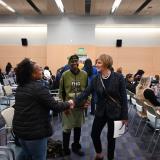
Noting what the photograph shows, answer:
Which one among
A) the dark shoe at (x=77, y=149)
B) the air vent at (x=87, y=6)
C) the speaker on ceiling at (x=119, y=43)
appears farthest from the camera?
the speaker on ceiling at (x=119, y=43)

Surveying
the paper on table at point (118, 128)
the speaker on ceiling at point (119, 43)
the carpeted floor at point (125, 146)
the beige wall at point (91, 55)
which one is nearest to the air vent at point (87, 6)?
the beige wall at point (91, 55)

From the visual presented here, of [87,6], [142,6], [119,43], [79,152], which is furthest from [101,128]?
[119,43]

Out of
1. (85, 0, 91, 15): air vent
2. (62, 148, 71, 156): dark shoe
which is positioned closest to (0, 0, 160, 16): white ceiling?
(85, 0, 91, 15): air vent

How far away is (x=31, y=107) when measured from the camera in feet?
8.63

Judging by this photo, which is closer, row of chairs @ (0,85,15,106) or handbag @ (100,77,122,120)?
handbag @ (100,77,122,120)

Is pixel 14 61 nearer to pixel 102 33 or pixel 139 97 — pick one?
pixel 102 33

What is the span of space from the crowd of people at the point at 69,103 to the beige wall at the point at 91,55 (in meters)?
9.94

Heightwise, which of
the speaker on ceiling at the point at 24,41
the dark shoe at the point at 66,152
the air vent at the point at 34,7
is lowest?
the dark shoe at the point at 66,152

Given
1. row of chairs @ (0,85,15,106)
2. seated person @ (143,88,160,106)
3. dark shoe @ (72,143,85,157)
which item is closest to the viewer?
dark shoe @ (72,143,85,157)

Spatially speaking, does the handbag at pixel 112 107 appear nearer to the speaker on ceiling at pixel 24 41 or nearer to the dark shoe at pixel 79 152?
the dark shoe at pixel 79 152

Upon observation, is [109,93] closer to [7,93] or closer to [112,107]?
[112,107]

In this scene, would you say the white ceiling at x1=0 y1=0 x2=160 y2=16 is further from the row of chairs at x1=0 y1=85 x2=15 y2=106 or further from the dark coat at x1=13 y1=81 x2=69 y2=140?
the dark coat at x1=13 y1=81 x2=69 y2=140

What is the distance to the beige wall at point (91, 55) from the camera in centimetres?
1559

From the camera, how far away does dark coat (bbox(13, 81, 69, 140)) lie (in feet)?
8.61
